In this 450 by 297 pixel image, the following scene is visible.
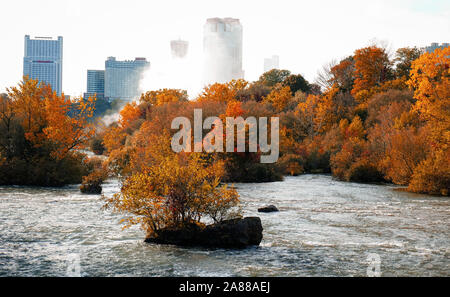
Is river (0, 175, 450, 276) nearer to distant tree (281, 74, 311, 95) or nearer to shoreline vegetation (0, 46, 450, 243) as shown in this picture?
shoreline vegetation (0, 46, 450, 243)

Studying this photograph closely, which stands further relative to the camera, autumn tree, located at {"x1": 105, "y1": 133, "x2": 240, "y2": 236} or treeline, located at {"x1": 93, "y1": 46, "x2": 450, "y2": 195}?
treeline, located at {"x1": 93, "y1": 46, "x2": 450, "y2": 195}

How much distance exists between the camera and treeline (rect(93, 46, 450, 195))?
1179 inches

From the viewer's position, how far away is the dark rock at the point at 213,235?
13.6 m

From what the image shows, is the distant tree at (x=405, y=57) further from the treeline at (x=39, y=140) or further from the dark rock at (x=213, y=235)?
the dark rock at (x=213, y=235)

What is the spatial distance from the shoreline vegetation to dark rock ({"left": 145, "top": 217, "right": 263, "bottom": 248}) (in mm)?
227

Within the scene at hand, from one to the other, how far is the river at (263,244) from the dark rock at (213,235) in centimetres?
40

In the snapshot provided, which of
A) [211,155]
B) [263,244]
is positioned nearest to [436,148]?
[211,155]

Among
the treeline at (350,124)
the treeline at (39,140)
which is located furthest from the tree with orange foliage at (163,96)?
the treeline at (39,140)

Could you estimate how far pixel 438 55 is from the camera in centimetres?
3253

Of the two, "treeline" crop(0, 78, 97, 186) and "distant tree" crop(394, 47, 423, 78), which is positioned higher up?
"distant tree" crop(394, 47, 423, 78)

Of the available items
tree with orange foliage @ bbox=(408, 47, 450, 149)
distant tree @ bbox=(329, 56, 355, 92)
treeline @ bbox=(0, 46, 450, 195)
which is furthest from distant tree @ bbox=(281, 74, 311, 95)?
tree with orange foliage @ bbox=(408, 47, 450, 149)
